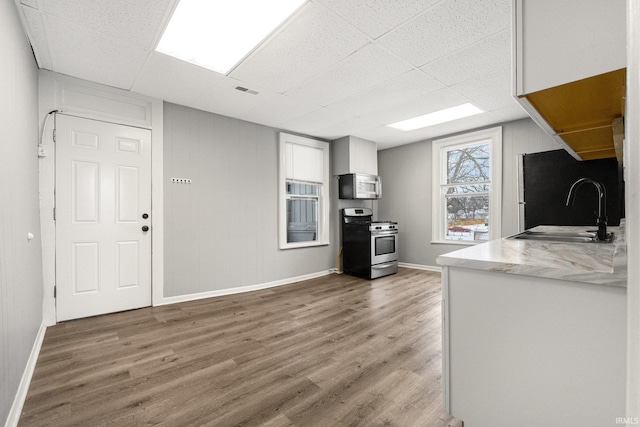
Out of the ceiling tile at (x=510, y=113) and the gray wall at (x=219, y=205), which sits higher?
the ceiling tile at (x=510, y=113)

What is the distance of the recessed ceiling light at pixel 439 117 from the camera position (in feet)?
12.6

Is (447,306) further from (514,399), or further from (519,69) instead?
(519,69)

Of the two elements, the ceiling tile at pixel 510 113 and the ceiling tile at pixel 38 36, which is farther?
the ceiling tile at pixel 510 113

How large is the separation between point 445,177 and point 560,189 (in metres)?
2.07

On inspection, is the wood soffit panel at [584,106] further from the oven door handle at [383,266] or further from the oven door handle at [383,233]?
the oven door handle at [383,266]

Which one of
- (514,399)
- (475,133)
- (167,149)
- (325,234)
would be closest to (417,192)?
(475,133)

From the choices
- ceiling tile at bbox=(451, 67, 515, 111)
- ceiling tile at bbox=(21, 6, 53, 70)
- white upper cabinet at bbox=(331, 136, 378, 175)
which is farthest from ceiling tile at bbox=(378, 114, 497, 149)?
ceiling tile at bbox=(21, 6, 53, 70)

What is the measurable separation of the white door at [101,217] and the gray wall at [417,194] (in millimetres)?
4467

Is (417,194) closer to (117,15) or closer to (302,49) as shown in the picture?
(302,49)

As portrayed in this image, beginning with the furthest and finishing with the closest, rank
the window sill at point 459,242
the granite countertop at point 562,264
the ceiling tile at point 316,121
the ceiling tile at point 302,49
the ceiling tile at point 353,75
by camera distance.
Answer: the window sill at point 459,242 → the ceiling tile at point 316,121 → the ceiling tile at point 353,75 → the ceiling tile at point 302,49 → the granite countertop at point 562,264

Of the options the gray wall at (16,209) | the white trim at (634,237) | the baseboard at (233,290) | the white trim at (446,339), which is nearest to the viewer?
the white trim at (634,237)

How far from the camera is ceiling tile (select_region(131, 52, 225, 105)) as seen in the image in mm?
2623

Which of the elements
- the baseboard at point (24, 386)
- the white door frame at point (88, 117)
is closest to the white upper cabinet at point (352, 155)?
the white door frame at point (88, 117)

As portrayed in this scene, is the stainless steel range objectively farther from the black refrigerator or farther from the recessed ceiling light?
the black refrigerator
